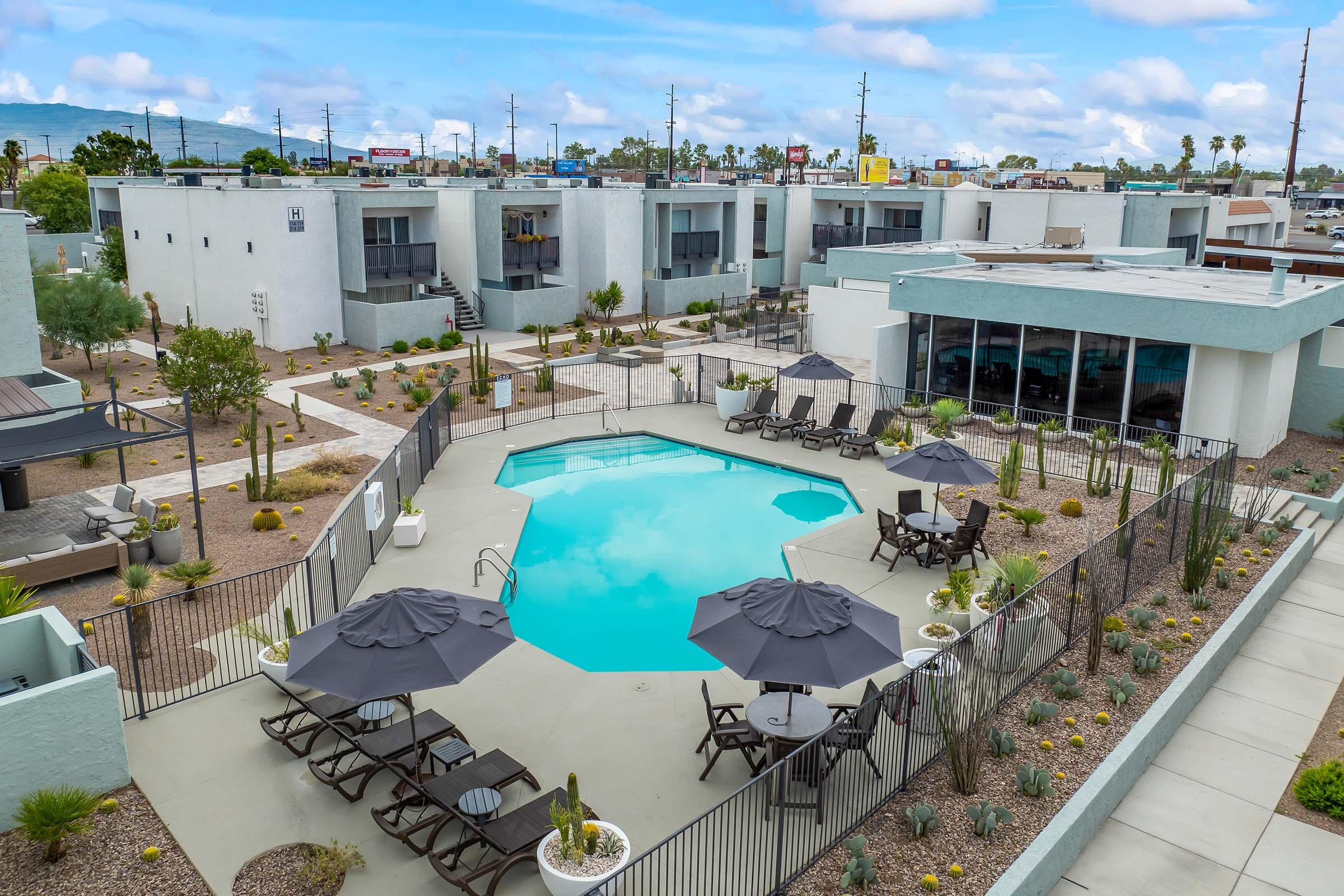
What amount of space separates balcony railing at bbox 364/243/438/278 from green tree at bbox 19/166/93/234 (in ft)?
119

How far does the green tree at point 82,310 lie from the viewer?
3145 cm

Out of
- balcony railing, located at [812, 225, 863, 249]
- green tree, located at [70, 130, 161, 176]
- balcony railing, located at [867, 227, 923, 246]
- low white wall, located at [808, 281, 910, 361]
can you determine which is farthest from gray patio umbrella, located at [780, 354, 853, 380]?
green tree, located at [70, 130, 161, 176]

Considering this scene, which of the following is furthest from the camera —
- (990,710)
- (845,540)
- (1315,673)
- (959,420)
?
(959,420)

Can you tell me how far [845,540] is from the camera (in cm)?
1892

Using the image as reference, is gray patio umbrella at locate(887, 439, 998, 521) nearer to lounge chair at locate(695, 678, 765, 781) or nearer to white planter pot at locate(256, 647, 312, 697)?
lounge chair at locate(695, 678, 765, 781)

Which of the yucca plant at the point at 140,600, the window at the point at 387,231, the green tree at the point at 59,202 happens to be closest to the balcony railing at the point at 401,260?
the window at the point at 387,231

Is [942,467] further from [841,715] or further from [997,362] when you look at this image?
[997,362]

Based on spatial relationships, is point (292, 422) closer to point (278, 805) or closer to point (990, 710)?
point (278, 805)

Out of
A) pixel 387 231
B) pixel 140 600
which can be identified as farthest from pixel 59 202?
pixel 140 600

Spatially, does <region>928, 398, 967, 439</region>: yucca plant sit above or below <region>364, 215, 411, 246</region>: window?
below

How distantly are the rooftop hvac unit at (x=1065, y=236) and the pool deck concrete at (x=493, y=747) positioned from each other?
79.2 ft

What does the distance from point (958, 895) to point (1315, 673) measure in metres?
8.66

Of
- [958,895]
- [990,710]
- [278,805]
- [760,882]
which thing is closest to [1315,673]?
[990,710]

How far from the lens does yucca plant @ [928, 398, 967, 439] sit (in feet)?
79.6
